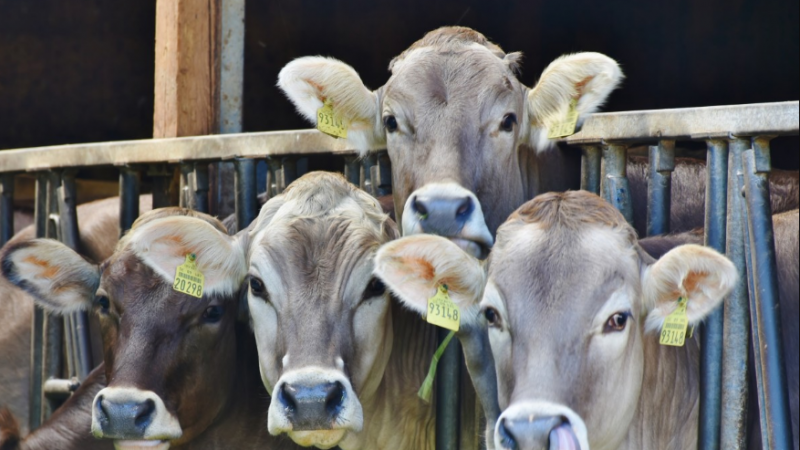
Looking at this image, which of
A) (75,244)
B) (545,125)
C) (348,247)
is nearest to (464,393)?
(348,247)

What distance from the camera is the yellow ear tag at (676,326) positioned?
12.6 ft

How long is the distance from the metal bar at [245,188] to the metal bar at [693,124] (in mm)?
1690

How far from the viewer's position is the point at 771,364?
13.1 feet

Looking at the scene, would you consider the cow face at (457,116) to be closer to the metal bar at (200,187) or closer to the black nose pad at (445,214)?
the black nose pad at (445,214)

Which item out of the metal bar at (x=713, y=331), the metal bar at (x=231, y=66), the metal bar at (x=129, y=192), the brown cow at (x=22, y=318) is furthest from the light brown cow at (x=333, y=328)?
the brown cow at (x=22, y=318)

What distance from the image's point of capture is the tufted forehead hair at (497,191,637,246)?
3.94 metres

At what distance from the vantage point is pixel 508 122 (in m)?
4.86

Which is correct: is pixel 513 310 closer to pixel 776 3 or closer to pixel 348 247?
pixel 348 247

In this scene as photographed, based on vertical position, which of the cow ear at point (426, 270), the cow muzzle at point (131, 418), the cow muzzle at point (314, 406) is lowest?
the cow muzzle at point (131, 418)

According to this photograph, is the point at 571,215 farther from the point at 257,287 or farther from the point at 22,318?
the point at 22,318

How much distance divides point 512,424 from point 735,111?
1.58m

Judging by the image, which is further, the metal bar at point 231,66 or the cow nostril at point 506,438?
the metal bar at point 231,66

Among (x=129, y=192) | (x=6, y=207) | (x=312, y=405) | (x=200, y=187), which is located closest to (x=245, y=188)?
(x=200, y=187)

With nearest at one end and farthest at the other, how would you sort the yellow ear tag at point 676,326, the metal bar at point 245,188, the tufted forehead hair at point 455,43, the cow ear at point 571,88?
the yellow ear tag at point 676,326 → the cow ear at point 571,88 → the tufted forehead hair at point 455,43 → the metal bar at point 245,188
